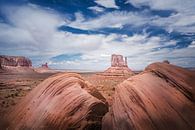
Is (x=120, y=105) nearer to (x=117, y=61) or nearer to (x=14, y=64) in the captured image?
(x=117, y=61)

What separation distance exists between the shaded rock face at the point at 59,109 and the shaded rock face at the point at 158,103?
33.9 inches

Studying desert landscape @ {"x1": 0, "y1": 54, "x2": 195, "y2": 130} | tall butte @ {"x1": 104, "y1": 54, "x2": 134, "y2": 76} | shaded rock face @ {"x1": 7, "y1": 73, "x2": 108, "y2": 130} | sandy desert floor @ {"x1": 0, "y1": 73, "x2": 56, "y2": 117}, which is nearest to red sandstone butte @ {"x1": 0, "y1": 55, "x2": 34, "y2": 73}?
tall butte @ {"x1": 104, "y1": 54, "x2": 134, "y2": 76}

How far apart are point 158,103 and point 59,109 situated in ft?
13.9

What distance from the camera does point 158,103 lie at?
25.2 feet

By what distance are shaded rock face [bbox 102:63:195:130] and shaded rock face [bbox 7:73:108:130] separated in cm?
86

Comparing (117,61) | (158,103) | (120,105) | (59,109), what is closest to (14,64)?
(117,61)

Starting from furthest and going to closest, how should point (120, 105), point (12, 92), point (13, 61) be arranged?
point (13, 61)
point (12, 92)
point (120, 105)

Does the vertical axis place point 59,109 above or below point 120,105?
below

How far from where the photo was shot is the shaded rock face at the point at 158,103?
7188 millimetres

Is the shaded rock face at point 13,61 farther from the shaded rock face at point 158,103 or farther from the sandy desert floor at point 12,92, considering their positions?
the shaded rock face at point 158,103

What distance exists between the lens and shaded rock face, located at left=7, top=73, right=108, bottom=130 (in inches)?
338

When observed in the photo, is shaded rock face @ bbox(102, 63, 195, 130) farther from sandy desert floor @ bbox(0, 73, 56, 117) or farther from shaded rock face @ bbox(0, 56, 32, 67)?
shaded rock face @ bbox(0, 56, 32, 67)

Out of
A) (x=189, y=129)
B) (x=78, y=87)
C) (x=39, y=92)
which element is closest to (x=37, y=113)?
(x=39, y=92)

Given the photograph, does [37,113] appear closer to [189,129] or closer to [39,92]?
[39,92]
